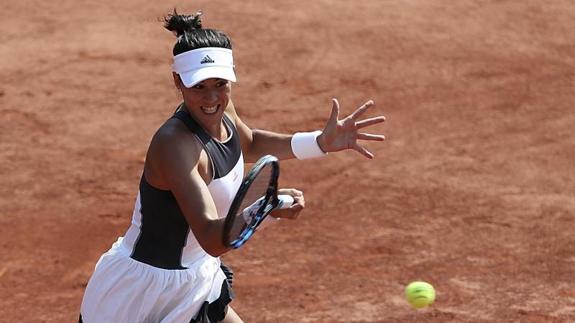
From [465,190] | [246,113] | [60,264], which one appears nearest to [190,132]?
[60,264]

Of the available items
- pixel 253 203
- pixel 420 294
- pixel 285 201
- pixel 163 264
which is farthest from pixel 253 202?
pixel 420 294

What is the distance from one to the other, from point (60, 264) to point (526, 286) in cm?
313

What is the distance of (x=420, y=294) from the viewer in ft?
22.5

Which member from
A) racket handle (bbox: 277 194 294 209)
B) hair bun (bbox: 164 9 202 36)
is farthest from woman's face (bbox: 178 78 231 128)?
racket handle (bbox: 277 194 294 209)

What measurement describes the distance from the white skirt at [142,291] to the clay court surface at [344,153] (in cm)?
244

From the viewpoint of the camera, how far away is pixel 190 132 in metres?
4.32

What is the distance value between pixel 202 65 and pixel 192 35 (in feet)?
0.71

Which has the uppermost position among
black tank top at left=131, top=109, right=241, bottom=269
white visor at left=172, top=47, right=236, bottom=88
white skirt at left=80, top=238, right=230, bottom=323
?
white visor at left=172, top=47, right=236, bottom=88

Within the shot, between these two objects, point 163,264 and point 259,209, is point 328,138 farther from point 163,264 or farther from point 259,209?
point 163,264

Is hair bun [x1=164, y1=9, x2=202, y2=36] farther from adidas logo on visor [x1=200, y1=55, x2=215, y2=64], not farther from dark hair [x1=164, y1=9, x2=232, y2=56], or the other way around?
adidas logo on visor [x1=200, y1=55, x2=215, y2=64]

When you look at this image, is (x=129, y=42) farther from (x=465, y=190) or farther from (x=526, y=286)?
(x=526, y=286)

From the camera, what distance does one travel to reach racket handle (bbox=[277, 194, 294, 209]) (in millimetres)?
4422

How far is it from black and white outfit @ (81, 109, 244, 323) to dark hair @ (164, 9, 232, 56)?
0.26m

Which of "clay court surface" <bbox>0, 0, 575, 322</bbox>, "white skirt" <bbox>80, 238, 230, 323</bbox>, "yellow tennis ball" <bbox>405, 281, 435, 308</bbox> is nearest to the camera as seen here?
"white skirt" <bbox>80, 238, 230, 323</bbox>
